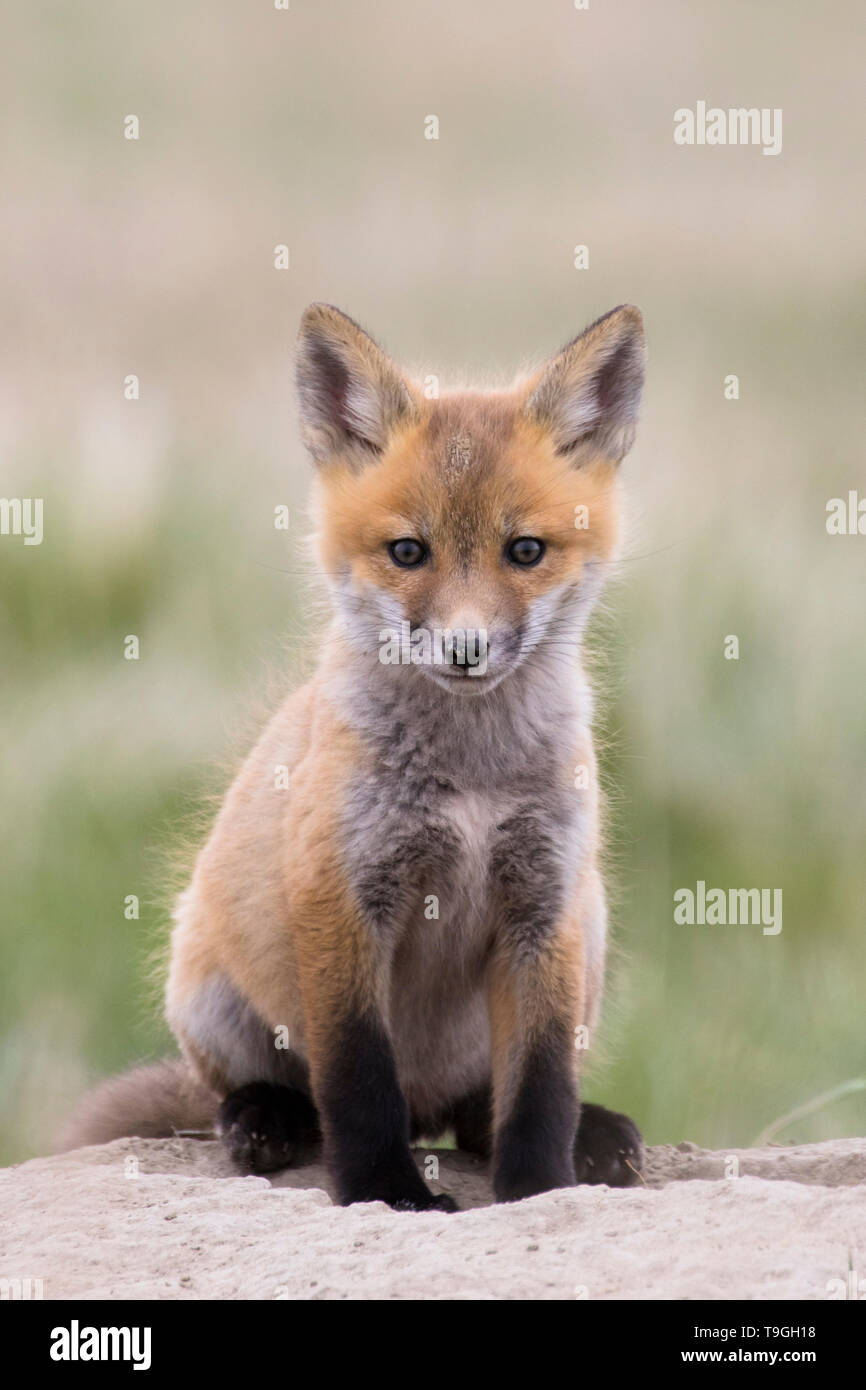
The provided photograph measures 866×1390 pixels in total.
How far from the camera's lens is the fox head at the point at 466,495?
13.4ft

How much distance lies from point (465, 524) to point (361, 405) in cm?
64

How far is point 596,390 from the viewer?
4629mm

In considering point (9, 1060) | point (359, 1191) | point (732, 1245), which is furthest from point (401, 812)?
point (9, 1060)

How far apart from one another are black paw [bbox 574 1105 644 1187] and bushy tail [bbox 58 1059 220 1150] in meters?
1.26

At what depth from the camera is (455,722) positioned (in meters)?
4.40

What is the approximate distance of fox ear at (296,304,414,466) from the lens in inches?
177

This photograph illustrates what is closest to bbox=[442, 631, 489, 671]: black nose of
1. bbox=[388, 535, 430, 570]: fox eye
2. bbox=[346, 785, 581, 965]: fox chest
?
bbox=[388, 535, 430, 570]: fox eye

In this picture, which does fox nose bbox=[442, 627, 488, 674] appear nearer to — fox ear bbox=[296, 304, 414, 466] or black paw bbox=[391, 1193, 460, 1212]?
fox ear bbox=[296, 304, 414, 466]

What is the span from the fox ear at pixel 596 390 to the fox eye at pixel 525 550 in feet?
1.46

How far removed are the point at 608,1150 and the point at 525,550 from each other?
1854 mm

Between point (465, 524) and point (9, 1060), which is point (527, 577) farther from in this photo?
point (9, 1060)

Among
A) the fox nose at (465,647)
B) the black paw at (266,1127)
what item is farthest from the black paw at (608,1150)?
the fox nose at (465,647)

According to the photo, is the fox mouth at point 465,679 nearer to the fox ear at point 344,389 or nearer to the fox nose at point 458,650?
the fox nose at point 458,650

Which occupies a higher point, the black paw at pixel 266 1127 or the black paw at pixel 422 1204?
the black paw at pixel 266 1127
